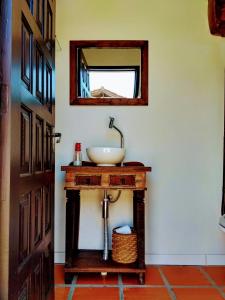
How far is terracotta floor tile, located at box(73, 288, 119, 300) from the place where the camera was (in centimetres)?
188

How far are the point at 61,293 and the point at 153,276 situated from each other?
2.36 feet

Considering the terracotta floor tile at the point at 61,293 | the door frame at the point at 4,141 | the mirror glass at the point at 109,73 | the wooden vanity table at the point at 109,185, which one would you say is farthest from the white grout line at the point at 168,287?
the mirror glass at the point at 109,73

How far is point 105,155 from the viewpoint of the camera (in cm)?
216

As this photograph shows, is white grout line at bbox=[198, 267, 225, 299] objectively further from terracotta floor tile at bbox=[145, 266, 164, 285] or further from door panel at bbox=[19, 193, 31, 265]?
door panel at bbox=[19, 193, 31, 265]

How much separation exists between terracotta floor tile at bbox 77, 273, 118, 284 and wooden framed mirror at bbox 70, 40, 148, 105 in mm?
1396

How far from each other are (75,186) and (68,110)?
2.55 ft

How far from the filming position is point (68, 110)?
8.33ft

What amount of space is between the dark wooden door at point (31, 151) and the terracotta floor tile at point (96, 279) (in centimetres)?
66

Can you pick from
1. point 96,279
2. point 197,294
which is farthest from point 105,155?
point 197,294

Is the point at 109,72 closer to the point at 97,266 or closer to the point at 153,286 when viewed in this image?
the point at 97,266

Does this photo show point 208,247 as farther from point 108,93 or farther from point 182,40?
point 182,40

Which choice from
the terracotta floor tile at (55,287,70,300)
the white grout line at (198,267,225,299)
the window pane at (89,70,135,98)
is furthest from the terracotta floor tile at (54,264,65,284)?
the window pane at (89,70,135,98)

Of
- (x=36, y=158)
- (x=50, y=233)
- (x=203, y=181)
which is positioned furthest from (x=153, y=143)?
(x=36, y=158)

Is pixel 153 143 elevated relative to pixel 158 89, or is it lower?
lower
